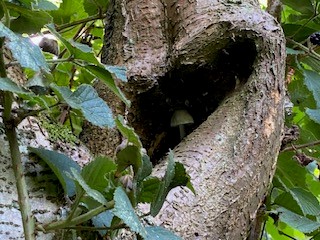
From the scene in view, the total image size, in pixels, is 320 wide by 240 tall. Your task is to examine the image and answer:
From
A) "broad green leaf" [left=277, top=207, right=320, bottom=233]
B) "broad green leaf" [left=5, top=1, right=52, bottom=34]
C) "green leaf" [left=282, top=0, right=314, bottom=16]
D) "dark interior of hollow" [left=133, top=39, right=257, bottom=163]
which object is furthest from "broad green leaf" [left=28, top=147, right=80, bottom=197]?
"green leaf" [left=282, top=0, right=314, bottom=16]

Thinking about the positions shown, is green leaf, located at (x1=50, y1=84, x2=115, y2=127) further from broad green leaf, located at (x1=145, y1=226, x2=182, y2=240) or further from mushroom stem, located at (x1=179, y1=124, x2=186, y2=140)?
mushroom stem, located at (x1=179, y1=124, x2=186, y2=140)

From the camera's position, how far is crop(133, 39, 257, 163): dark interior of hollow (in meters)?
0.83

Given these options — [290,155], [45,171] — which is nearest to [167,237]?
[45,171]

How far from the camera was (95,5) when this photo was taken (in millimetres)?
1153

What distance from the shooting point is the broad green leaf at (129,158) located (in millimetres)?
497

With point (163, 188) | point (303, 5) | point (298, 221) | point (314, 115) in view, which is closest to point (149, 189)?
point (163, 188)

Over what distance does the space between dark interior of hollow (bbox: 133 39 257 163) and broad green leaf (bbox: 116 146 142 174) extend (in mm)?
322

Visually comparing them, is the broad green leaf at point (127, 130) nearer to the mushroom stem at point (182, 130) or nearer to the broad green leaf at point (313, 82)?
the mushroom stem at point (182, 130)

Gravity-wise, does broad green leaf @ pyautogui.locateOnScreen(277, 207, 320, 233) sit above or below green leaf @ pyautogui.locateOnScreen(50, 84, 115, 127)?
below

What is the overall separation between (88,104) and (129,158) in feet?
0.29

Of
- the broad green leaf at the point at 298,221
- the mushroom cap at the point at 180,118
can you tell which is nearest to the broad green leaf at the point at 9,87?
the mushroom cap at the point at 180,118

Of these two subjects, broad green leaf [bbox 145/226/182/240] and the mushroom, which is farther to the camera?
the mushroom

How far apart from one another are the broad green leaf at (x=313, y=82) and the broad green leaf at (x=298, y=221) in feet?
0.77

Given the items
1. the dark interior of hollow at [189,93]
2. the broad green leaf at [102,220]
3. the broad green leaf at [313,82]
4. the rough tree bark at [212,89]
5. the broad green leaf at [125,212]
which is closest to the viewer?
the broad green leaf at [125,212]
